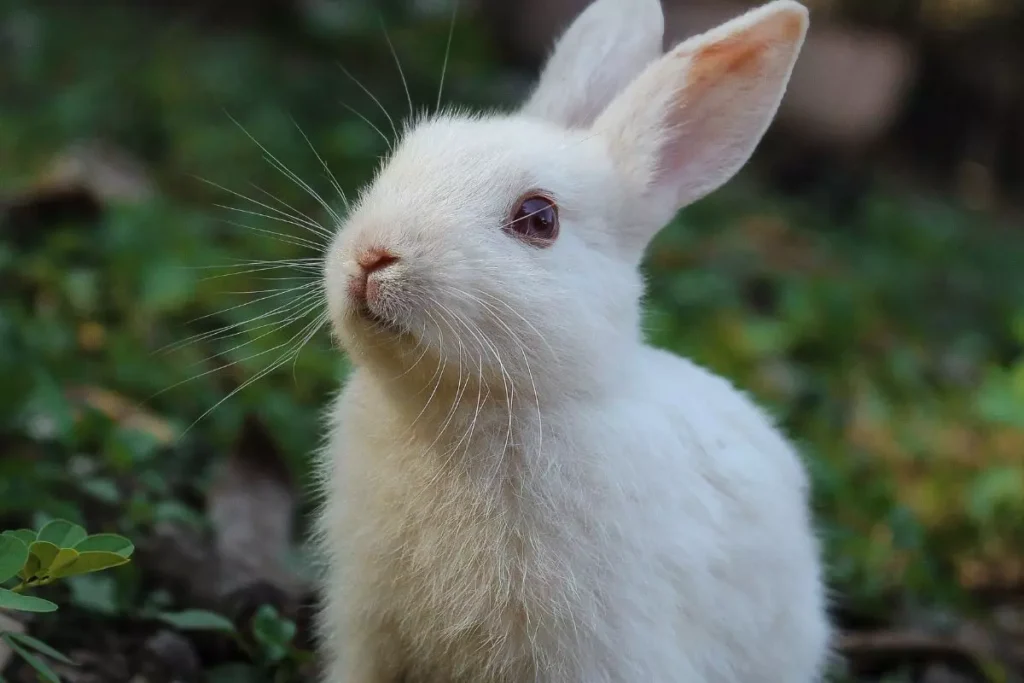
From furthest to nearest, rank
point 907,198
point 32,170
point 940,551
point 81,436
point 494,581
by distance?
point 907,198 → point 32,170 → point 940,551 → point 81,436 → point 494,581

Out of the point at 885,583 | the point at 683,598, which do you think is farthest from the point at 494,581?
the point at 885,583

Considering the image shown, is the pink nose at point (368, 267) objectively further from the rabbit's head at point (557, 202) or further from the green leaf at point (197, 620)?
the green leaf at point (197, 620)

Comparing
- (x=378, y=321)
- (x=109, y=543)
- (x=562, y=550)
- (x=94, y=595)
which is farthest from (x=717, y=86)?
(x=94, y=595)

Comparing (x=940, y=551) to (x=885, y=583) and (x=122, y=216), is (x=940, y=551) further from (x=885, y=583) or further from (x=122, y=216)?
(x=122, y=216)

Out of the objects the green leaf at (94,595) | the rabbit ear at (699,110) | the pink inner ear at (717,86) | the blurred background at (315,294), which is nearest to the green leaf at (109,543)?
the blurred background at (315,294)

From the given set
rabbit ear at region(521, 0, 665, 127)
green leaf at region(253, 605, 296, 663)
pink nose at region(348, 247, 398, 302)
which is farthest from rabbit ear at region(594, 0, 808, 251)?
green leaf at region(253, 605, 296, 663)

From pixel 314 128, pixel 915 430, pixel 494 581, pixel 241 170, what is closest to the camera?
pixel 494 581
